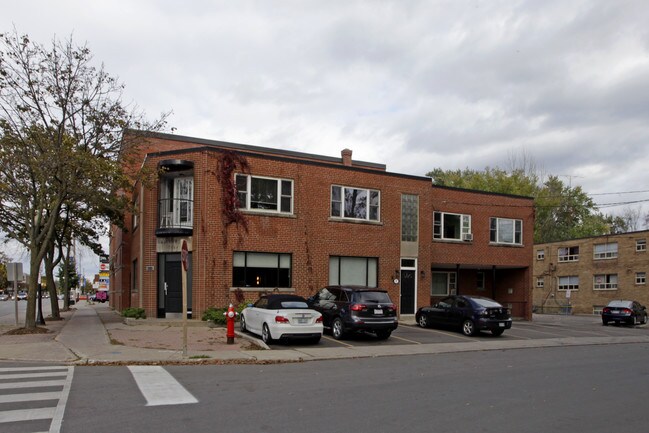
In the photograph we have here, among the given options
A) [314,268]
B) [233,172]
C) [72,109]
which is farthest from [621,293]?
[72,109]

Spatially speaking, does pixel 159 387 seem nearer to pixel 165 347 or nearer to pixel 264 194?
pixel 165 347

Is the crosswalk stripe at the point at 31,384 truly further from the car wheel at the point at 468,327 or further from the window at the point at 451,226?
the window at the point at 451,226

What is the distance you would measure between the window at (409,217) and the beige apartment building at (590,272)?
2260 cm

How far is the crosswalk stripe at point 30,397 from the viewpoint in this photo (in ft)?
26.4

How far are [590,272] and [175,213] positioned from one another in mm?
39329

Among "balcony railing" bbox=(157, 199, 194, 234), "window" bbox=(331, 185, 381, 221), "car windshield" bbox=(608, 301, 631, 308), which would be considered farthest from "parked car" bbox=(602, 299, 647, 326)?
"balcony railing" bbox=(157, 199, 194, 234)

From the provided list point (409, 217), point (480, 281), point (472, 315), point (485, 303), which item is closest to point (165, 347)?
point (472, 315)

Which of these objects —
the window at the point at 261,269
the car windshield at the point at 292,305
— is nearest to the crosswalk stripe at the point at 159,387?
the car windshield at the point at 292,305

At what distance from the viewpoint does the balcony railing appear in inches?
854

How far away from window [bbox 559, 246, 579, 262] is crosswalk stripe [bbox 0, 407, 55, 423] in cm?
4929

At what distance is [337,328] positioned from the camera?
685 inches

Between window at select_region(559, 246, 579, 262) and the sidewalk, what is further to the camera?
window at select_region(559, 246, 579, 262)

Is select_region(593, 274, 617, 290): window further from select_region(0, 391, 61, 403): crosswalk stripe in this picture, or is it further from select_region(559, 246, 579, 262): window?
select_region(0, 391, 61, 403): crosswalk stripe

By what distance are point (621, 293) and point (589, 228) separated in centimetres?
1799
